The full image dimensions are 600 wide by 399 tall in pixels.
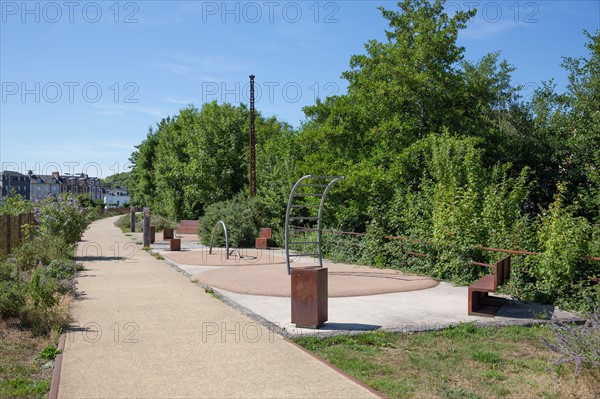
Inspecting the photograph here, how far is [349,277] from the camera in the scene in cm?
1377

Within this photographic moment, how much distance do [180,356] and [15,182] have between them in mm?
137056

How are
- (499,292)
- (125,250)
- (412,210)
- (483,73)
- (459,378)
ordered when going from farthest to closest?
(483,73) < (125,250) < (412,210) < (499,292) < (459,378)

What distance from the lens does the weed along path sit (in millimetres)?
5371

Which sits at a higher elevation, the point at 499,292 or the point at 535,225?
the point at 535,225

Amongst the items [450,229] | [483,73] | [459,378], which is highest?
[483,73]

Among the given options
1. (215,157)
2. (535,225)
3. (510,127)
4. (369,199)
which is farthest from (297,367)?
(215,157)

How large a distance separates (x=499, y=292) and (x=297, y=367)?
250 inches

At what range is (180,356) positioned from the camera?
21.4 ft

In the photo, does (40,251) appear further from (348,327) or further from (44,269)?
(348,327)

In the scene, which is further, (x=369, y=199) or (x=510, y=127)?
(x=510, y=127)

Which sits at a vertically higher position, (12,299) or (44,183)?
(44,183)

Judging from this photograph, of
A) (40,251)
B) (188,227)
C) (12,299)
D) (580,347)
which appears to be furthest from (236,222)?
(580,347)

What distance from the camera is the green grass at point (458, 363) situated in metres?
5.34

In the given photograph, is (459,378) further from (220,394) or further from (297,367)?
(220,394)
